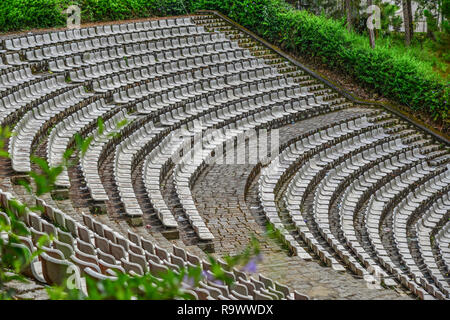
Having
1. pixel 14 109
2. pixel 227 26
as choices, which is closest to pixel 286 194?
pixel 14 109

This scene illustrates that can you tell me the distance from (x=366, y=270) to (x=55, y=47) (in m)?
13.1

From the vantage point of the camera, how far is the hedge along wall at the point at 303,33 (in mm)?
25328

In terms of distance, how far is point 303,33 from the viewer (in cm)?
2838

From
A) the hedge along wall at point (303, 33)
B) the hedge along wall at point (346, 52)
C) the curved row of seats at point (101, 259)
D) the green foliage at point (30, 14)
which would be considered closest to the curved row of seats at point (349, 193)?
the hedge along wall at point (346, 52)

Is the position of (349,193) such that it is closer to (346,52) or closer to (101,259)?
(346,52)

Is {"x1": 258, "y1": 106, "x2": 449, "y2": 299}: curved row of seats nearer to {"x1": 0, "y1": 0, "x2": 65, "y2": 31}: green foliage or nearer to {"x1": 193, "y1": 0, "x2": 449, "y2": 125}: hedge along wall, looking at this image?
{"x1": 193, "y1": 0, "x2": 449, "y2": 125}: hedge along wall

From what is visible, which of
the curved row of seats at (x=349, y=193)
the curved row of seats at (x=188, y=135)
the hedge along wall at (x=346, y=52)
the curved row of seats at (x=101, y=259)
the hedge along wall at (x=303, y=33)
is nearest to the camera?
the curved row of seats at (x=101, y=259)

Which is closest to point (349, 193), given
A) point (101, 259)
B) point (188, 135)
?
point (188, 135)

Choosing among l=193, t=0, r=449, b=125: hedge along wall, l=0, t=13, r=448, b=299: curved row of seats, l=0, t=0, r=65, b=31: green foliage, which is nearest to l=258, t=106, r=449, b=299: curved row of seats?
l=0, t=13, r=448, b=299: curved row of seats

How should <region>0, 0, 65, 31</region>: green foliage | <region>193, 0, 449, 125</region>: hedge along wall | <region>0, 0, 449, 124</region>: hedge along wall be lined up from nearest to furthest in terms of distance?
<region>0, 0, 65, 31</region>: green foliage → <region>0, 0, 449, 124</region>: hedge along wall → <region>193, 0, 449, 125</region>: hedge along wall

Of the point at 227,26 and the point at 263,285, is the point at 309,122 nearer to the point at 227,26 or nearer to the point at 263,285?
the point at 227,26

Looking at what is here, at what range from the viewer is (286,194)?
55.9 ft

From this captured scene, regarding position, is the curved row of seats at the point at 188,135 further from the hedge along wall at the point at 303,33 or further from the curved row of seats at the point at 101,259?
the hedge along wall at the point at 303,33

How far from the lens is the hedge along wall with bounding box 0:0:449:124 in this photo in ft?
83.1
